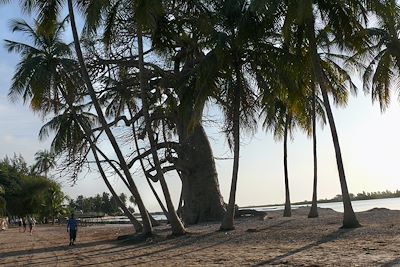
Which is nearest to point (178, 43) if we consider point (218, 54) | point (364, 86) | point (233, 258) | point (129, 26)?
point (129, 26)

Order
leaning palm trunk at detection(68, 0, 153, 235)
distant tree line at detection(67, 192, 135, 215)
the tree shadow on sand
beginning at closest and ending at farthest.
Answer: the tree shadow on sand < leaning palm trunk at detection(68, 0, 153, 235) < distant tree line at detection(67, 192, 135, 215)

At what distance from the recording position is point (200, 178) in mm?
29875

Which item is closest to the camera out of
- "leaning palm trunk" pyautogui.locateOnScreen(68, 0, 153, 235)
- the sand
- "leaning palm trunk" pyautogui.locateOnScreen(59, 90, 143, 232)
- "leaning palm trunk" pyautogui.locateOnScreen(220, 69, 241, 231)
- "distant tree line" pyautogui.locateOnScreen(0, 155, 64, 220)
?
the sand

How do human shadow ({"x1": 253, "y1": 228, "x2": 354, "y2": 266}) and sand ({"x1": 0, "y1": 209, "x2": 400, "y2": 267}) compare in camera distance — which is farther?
human shadow ({"x1": 253, "y1": 228, "x2": 354, "y2": 266})

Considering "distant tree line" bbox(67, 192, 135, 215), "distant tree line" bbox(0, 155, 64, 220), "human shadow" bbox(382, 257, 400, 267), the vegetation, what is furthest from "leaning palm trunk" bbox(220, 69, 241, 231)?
"distant tree line" bbox(67, 192, 135, 215)

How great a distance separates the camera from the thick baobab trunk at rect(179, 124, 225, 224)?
29.6 meters

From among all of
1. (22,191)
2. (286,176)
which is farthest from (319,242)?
(22,191)

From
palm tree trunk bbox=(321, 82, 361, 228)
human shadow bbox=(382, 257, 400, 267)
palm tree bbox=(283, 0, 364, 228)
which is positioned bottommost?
human shadow bbox=(382, 257, 400, 267)

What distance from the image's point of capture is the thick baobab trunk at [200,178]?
1166 inches

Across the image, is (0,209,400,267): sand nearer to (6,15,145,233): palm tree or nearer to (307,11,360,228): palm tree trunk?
(307,11,360,228): palm tree trunk

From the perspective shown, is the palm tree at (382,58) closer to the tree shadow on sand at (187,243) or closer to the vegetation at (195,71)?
the vegetation at (195,71)

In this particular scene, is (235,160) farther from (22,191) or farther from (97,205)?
(97,205)

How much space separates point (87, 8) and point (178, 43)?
4.60 metres

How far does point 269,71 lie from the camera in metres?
20.9
